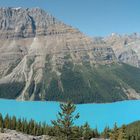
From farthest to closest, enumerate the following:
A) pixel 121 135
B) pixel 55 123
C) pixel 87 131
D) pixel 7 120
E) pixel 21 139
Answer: pixel 7 120
pixel 87 131
pixel 121 135
pixel 21 139
pixel 55 123

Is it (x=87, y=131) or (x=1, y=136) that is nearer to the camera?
(x=1, y=136)

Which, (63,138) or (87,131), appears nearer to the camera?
(63,138)

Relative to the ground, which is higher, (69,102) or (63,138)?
(69,102)

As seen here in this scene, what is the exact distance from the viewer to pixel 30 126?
5305 inches

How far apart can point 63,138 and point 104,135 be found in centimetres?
8609

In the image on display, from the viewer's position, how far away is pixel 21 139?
55.7 meters

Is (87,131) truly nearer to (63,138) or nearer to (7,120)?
(7,120)

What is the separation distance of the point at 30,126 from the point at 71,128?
85.8 metres

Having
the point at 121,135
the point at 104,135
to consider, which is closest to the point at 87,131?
the point at 104,135

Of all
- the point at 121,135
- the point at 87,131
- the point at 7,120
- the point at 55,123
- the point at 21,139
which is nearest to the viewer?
the point at 55,123

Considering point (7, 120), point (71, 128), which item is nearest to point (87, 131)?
point (7, 120)

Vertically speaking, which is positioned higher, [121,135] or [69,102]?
[69,102]

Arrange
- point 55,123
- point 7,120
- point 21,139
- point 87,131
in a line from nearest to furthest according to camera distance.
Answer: point 55,123, point 21,139, point 87,131, point 7,120

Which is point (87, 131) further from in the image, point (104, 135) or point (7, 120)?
point (7, 120)
